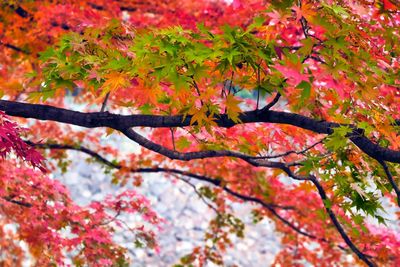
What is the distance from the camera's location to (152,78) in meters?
4.29

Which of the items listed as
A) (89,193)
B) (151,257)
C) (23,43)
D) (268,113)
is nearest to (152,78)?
(268,113)

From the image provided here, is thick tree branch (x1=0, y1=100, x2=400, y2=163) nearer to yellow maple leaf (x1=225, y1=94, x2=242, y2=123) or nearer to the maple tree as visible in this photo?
the maple tree

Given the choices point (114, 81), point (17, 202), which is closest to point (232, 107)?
point (114, 81)

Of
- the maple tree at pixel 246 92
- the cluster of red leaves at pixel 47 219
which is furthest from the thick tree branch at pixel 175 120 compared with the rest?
the cluster of red leaves at pixel 47 219

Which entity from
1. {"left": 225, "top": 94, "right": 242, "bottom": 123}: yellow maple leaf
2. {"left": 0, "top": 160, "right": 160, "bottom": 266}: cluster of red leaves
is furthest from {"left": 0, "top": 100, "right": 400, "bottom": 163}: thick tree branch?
{"left": 0, "top": 160, "right": 160, "bottom": 266}: cluster of red leaves

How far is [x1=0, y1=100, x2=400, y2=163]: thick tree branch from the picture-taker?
3.96 metres

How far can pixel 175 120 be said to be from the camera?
13.7ft

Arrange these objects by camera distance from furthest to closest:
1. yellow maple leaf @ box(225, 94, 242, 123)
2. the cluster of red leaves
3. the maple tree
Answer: the cluster of red leaves → yellow maple leaf @ box(225, 94, 242, 123) → the maple tree

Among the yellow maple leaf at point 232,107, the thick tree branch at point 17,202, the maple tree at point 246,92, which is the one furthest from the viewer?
the thick tree branch at point 17,202

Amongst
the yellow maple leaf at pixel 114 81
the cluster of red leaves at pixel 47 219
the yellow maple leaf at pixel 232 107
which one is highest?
the cluster of red leaves at pixel 47 219

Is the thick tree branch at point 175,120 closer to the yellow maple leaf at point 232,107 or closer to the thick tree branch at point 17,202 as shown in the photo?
the yellow maple leaf at point 232,107

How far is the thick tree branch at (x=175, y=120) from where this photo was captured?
13.0 feet

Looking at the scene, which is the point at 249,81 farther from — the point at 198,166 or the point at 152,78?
the point at 198,166

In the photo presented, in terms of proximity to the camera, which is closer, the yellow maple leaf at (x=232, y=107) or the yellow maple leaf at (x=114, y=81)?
the yellow maple leaf at (x=114, y=81)
